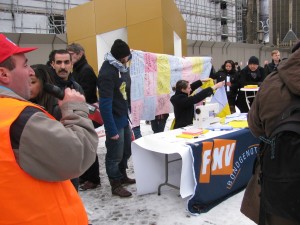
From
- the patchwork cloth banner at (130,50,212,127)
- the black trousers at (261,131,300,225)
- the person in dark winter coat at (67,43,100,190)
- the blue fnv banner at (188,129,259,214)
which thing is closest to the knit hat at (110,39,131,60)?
the person in dark winter coat at (67,43,100,190)

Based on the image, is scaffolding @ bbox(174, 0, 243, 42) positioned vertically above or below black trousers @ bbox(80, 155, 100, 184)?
above

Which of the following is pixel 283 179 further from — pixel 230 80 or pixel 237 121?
pixel 230 80

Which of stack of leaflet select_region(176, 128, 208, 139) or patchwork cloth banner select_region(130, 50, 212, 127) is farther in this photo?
patchwork cloth banner select_region(130, 50, 212, 127)

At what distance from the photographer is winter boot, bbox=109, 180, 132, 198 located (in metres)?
3.83

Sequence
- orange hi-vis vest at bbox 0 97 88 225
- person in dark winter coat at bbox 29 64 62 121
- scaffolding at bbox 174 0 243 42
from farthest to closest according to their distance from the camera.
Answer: scaffolding at bbox 174 0 243 42, person in dark winter coat at bbox 29 64 62 121, orange hi-vis vest at bbox 0 97 88 225

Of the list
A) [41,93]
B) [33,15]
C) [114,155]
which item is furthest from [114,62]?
[33,15]

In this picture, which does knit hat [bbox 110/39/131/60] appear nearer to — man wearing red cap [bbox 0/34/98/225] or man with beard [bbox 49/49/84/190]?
man with beard [bbox 49/49/84/190]

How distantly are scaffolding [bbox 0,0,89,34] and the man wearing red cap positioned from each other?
61.4 feet

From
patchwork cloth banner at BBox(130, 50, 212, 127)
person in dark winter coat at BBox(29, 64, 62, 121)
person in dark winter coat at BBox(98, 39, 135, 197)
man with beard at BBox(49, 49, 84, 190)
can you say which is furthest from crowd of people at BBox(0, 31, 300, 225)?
patchwork cloth banner at BBox(130, 50, 212, 127)

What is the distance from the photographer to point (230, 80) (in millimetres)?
7141

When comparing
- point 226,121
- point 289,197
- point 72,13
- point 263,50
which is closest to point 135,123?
point 226,121

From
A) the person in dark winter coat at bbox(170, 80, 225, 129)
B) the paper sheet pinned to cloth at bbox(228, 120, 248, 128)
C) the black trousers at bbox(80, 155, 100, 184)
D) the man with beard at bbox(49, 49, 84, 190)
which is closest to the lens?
the man with beard at bbox(49, 49, 84, 190)

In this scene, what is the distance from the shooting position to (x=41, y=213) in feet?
3.80

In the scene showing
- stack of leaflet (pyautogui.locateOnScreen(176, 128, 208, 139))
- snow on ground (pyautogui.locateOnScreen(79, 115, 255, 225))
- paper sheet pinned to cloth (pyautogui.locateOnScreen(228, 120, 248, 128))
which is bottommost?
snow on ground (pyautogui.locateOnScreen(79, 115, 255, 225))
